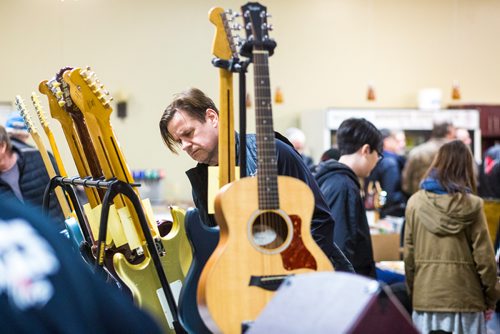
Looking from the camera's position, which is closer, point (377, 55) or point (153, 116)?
point (153, 116)

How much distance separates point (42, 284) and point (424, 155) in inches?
243

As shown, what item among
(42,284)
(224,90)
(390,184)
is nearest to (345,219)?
(224,90)

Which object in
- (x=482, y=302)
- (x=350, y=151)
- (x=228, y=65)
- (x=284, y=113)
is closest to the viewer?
(x=228, y=65)

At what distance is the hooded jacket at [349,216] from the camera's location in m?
3.67

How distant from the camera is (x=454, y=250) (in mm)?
4219

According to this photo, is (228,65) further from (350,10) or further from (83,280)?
(350,10)

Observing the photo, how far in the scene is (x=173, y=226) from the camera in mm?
2479

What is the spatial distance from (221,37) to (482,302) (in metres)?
2.71

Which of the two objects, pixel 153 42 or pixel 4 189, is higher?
pixel 153 42

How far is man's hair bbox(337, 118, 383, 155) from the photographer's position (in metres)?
3.86

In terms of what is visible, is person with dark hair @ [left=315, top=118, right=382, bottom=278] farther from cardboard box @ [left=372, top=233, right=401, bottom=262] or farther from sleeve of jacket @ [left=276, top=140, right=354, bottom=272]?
cardboard box @ [left=372, top=233, right=401, bottom=262]

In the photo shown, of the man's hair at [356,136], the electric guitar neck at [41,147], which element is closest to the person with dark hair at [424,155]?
the man's hair at [356,136]

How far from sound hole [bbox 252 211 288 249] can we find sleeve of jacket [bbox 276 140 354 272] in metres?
0.56

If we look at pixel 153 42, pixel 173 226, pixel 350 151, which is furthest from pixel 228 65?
pixel 153 42
